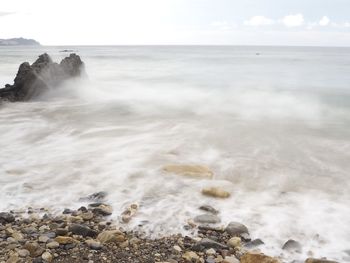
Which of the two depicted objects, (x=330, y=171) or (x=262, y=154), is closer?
(x=330, y=171)

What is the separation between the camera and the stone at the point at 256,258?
4.26m

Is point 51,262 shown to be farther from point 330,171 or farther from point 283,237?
point 330,171

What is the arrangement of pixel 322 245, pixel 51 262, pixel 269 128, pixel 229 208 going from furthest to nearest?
1. pixel 269 128
2. pixel 229 208
3. pixel 322 245
4. pixel 51 262

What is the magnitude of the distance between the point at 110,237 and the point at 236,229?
63.0 inches

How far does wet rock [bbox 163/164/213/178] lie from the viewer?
7373 millimetres

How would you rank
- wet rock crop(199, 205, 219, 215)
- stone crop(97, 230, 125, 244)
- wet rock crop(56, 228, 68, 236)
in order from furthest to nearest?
wet rock crop(199, 205, 219, 215) → wet rock crop(56, 228, 68, 236) → stone crop(97, 230, 125, 244)

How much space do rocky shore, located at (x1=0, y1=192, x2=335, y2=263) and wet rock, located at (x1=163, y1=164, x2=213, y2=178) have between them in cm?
180

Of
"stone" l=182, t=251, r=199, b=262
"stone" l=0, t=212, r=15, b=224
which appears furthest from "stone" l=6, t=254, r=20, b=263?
"stone" l=182, t=251, r=199, b=262

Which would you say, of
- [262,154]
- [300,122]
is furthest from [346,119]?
[262,154]

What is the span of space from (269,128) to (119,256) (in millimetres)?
8654

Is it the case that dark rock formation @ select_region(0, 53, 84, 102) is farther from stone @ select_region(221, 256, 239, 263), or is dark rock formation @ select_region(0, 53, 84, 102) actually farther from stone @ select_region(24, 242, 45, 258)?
stone @ select_region(221, 256, 239, 263)

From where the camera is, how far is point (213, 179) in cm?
Result: 723

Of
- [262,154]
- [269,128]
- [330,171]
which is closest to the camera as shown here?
[330,171]

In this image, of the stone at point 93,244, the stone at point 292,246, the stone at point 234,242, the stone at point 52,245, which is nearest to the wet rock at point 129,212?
the stone at point 93,244
